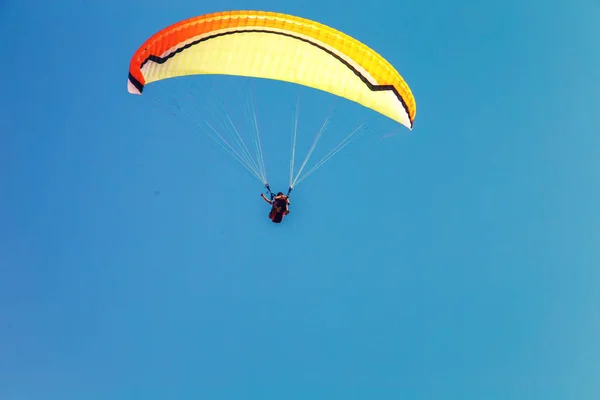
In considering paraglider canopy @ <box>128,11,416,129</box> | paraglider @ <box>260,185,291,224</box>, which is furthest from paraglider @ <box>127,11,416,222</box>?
paraglider @ <box>260,185,291,224</box>

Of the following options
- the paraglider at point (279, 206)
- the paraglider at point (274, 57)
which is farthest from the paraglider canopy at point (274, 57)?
the paraglider at point (279, 206)

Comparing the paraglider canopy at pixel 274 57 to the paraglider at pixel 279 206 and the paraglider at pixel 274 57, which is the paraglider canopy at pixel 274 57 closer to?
the paraglider at pixel 274 57

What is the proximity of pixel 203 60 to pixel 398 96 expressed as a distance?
14.9 feet

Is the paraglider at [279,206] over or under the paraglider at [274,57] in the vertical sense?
under

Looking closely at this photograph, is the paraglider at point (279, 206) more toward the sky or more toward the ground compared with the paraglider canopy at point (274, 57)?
more toward the ground

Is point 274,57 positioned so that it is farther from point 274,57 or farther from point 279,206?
point 279,206

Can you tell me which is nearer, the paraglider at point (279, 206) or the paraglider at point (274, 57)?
the paraglider at point (274, 57)

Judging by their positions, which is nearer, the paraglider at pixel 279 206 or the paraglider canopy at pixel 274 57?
the paraglider canopy at pixel 274 57

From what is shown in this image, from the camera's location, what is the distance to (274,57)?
14188mm

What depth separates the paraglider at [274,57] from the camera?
44.5ft

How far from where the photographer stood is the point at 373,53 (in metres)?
13.9

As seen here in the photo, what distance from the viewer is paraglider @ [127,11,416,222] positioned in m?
13.6

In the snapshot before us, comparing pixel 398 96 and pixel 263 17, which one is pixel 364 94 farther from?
pixel 263 17

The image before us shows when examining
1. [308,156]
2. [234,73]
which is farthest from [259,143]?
[234,73]
